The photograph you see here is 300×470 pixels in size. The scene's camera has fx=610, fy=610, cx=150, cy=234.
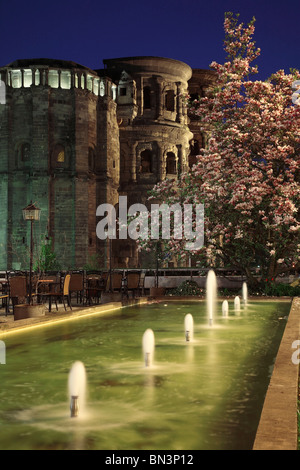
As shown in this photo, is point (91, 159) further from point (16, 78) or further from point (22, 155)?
point (16, 78)

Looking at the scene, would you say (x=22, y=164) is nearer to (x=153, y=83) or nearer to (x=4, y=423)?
(x=153, y=83)

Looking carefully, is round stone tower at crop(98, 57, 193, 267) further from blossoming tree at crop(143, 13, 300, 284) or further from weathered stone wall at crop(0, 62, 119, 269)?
blossoming tree at crop(143, 13, 300, 284)

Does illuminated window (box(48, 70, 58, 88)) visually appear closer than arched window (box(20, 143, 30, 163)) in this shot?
Yes

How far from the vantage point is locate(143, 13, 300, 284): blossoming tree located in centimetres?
2044

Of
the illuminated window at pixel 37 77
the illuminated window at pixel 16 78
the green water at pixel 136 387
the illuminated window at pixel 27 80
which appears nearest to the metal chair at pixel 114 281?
the green water at pixel 136 387

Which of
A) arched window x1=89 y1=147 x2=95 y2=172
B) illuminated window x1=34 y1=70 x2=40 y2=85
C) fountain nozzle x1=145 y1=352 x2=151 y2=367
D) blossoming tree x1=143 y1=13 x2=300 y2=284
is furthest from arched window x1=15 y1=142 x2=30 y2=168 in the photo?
fountain nozzle x1=145 y1=352 x2=151 y2=367

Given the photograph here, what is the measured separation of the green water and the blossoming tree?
853 centimetres

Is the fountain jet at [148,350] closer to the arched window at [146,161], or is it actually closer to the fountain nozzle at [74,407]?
the fountain nozzle at [74,407]

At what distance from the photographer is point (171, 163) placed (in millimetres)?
55125

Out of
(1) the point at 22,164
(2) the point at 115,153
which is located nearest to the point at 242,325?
(1) the point at 22,164

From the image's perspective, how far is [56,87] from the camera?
45438 millimetres

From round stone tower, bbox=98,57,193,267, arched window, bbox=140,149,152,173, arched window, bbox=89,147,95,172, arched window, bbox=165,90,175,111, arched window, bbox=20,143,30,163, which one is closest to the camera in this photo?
arched window, bbox=20,143,30,163

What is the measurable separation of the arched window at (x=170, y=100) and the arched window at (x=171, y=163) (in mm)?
4196

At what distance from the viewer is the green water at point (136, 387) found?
17.3 feet
